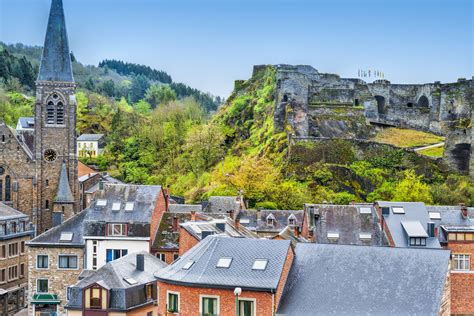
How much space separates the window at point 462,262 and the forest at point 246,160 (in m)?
18.6

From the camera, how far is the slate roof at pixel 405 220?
172 feet

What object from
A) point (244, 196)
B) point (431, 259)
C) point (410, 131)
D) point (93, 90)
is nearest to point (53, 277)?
point (244, 196)

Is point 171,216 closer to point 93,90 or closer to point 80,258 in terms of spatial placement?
point 80,258

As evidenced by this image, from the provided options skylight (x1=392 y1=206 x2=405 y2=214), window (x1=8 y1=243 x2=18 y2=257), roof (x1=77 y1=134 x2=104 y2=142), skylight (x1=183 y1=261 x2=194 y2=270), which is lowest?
window (x1=8 y1=243 x2=18 y2=257)

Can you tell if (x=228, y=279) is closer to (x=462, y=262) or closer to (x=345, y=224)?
(x=345, y=224)

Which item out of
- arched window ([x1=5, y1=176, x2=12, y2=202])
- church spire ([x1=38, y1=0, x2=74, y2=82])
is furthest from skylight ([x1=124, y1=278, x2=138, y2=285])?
church spire ([x1=38, y1=0, x2=74, y2=82])

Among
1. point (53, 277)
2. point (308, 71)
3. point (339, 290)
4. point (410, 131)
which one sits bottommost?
point (53, 277)

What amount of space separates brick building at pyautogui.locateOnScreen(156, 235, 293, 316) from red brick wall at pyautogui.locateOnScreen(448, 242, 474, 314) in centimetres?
1481

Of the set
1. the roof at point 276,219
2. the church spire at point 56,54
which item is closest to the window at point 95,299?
the roof at point 276,219

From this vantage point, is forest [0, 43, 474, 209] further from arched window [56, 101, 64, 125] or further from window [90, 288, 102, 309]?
window [90, 288, 102, 309]

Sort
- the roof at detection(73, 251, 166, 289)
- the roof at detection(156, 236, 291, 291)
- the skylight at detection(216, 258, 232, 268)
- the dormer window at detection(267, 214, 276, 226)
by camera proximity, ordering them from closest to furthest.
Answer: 1. the roof at detection(156, 236, 291, 291)
2. the skylight at detection(216, 258, 232, 268)
3. the roof at detection(73, 251, 166, 289)
4. the dormer window at detection(267, 214, 276, 226)

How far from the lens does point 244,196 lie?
242ft

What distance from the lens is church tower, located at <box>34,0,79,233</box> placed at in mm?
74875

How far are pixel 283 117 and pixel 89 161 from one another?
3522 cm
